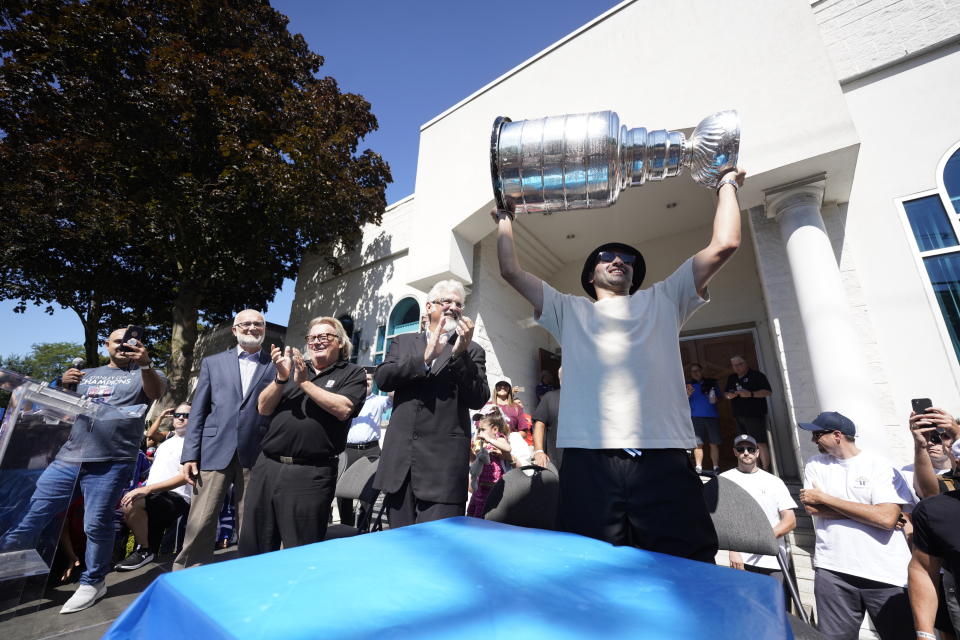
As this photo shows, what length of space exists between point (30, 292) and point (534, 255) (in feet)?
52.4

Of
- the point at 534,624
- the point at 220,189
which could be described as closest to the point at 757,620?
the point at 534,624

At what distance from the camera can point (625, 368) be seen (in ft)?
5.44

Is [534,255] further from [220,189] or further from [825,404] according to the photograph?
[220,189]

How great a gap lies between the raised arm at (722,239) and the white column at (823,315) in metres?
3.91

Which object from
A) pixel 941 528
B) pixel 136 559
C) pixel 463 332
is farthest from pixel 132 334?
pixel 941 528

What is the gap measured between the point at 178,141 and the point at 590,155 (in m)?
10.4

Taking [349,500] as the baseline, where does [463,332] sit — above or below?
above

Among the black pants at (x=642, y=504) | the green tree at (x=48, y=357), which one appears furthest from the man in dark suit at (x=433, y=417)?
the green tree at (x=48, y=357)

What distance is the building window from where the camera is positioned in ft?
15.2

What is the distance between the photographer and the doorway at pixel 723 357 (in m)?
7.50

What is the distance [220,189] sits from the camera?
9.37m

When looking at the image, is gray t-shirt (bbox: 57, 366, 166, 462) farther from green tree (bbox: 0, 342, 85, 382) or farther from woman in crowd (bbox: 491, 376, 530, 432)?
green tree (bbox: 0, 342, 85, 382)

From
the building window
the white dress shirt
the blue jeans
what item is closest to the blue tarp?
the white dress shirt

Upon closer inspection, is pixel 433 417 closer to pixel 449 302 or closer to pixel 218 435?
pixel 449 302
